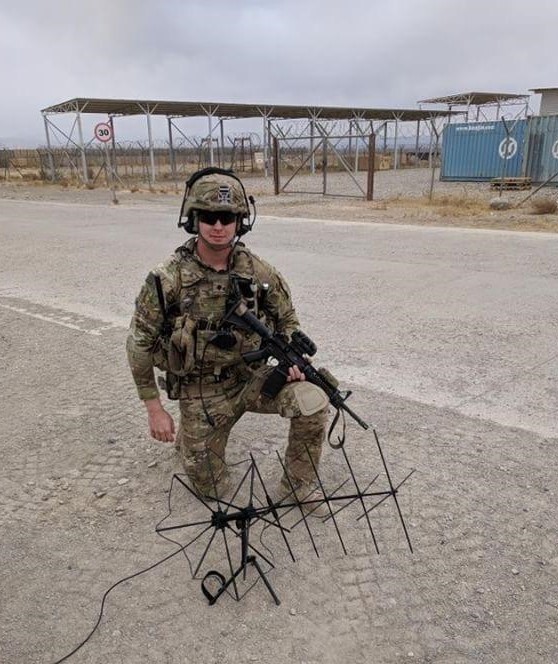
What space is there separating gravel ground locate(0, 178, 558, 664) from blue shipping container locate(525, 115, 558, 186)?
17.0 meters

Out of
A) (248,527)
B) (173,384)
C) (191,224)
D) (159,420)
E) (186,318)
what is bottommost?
(248,527)

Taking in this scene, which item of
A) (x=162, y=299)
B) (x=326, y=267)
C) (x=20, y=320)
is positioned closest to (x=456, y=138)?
(x=326, y=267)

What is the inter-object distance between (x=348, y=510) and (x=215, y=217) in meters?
1.40

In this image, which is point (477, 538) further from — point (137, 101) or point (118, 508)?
point (137, 101)

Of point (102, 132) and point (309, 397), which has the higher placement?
point (102, 132)

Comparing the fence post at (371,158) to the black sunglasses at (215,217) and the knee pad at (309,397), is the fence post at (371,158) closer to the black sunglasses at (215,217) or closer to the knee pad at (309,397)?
the black sunglasses at (215,217)

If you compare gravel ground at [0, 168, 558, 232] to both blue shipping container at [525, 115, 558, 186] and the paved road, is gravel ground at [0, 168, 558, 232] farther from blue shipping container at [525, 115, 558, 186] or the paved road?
the paved road

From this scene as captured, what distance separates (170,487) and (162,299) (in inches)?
35.8

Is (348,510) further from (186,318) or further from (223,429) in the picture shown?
(186,318)

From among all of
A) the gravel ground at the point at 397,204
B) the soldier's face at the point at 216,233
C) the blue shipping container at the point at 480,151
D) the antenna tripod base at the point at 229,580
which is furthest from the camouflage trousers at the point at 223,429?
the blue shipping container at the point at 480,151

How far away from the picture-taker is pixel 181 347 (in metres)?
2.52

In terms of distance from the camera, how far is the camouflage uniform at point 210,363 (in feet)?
8.26

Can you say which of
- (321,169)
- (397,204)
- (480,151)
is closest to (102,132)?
(397,204)

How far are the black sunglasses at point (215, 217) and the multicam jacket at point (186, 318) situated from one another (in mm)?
198
